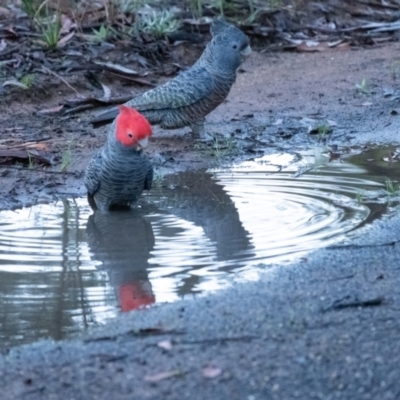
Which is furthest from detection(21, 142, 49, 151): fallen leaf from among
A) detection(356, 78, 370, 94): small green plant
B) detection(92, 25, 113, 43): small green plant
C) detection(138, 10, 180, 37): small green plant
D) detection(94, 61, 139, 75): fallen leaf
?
detection(356, 78, 370, 94): small green plant

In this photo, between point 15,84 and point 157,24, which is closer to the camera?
point 15,84

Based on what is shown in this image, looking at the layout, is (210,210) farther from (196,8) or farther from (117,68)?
(196,8)

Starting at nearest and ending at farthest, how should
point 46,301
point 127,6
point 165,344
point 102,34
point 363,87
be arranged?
point 165,344, point 46,301, point 363,87, point 102,34, point 127,6

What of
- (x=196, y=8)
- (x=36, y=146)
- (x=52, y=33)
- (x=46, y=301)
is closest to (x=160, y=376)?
(x=46, y=301)

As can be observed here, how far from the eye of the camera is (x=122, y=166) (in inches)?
240

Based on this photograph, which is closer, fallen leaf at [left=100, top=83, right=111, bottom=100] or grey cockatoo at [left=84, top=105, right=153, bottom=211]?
grey cockatoo at [left=84, top=105, right=153, bottom=211]

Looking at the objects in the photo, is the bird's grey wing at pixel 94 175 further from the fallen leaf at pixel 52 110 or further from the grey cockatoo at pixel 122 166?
the fallen leaf at pixel 52 110

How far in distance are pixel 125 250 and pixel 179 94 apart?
8.87ft

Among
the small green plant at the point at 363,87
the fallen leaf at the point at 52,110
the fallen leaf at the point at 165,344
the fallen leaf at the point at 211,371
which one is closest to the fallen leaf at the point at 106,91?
the fallen leaf at the point at 52,110

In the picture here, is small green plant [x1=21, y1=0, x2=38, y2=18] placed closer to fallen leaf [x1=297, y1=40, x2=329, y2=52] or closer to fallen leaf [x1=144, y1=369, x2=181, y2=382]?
fallen leaf [x1=297, y1=40, x2=329, y2=52]

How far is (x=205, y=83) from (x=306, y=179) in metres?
1.58

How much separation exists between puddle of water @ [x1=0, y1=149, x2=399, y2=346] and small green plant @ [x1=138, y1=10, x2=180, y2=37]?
3.97 meters

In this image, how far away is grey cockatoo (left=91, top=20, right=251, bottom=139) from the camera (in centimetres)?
789

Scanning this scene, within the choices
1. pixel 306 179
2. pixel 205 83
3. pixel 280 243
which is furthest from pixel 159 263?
pixel 205 83
